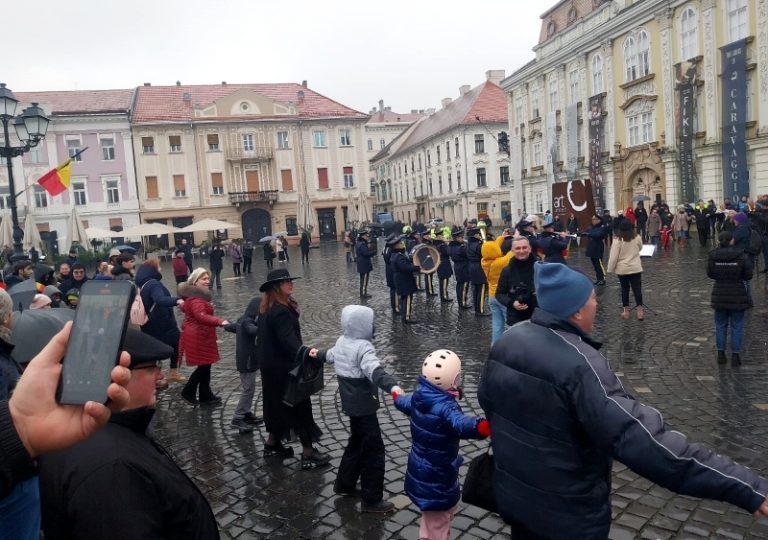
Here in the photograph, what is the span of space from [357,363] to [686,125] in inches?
1124

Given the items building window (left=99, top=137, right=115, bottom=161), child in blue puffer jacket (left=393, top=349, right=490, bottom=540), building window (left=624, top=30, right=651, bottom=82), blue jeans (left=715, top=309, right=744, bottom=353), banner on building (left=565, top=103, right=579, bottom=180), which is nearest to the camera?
child in blue puffer jacket (left=393, top=349, right=490, bottom=540)

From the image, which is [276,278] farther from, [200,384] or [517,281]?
[517,281]

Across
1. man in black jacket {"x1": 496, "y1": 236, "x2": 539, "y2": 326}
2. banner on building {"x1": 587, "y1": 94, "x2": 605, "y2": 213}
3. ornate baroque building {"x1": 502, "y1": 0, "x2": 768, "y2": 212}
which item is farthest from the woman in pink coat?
banner on building {"x1": 587, "y1": 94, "x2": 605, "y2": 213}

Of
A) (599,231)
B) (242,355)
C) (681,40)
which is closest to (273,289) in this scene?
(242,355)

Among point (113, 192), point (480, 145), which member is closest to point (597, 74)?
point (480, 145)

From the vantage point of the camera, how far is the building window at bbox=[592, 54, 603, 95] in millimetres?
34031

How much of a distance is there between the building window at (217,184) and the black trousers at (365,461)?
4786cm

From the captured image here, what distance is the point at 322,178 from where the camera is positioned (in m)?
51.8

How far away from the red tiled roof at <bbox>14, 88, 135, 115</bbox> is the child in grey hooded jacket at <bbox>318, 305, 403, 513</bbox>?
48.8 meters

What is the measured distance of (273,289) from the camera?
5398mm

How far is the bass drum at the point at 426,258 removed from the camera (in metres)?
13.5

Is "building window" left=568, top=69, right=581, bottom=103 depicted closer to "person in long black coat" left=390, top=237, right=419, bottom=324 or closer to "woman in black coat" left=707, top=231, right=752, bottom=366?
"person in long black coat" left=390, top=237, right=419, bottom=324

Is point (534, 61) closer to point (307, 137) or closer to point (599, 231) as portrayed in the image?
point (307, 137)

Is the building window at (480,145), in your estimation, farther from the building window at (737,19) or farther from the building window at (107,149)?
the building window at (107,149)
